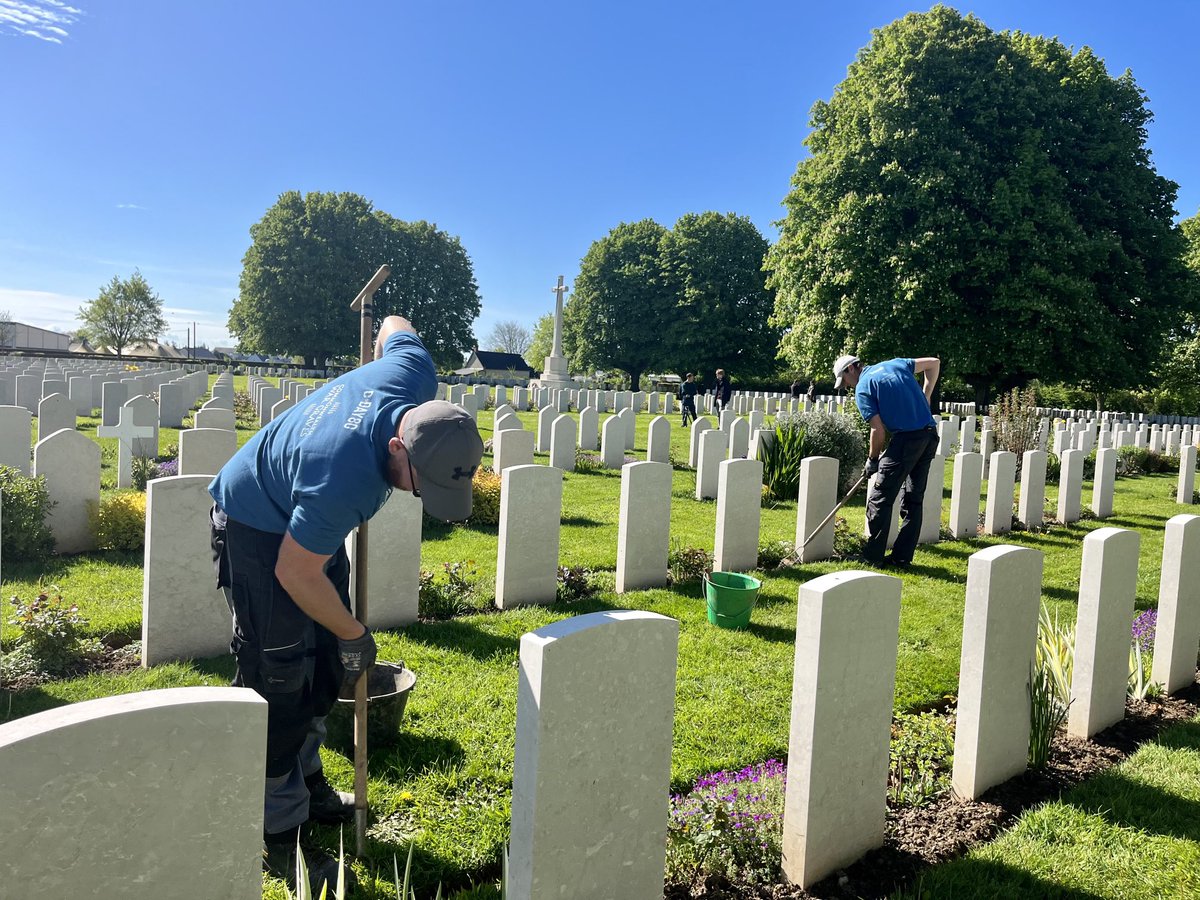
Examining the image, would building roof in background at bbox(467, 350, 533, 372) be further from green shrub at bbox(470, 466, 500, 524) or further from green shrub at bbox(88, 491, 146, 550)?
green shrub at bbox(88, 491, 146, 550)

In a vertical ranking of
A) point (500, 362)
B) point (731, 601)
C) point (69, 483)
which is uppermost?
point (500, 362)

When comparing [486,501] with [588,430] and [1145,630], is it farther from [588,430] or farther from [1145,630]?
[588,430]

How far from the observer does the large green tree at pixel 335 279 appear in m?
46.2

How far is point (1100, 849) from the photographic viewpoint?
300cm

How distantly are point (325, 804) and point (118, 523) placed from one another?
181 inches

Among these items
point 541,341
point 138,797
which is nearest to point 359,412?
point 138,797

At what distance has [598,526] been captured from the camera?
8477mm

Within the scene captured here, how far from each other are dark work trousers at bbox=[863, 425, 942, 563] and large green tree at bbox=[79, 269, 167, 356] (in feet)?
242

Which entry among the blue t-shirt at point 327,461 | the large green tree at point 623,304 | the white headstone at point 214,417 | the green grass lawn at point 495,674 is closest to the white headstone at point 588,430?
the green grass lawn at point 495,674

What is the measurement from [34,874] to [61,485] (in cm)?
590

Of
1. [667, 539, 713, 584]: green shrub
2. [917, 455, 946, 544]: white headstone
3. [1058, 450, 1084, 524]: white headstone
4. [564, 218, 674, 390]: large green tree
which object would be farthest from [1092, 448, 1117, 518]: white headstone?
[564, 218, 674, 390]: large green tree

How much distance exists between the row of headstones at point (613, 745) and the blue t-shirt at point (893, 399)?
2953 millimetres

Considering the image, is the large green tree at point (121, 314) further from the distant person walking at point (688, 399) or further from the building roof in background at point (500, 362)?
the distant person walking at point (688, 399)

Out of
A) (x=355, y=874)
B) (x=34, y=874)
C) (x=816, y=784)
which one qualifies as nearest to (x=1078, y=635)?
(x=816, y=784)
